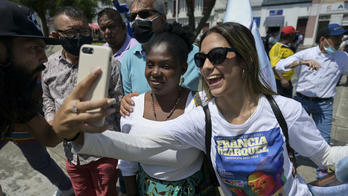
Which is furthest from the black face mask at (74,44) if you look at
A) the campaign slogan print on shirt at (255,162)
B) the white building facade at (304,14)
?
the white building facade at (304,14)

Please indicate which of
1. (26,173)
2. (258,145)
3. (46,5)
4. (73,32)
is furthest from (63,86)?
(46,5)

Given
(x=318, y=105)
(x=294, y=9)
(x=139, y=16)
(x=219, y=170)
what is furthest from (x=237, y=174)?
(x=294, y=9)

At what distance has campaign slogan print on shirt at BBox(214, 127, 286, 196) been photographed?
1192 mm

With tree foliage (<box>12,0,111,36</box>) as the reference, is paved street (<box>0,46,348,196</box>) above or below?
below

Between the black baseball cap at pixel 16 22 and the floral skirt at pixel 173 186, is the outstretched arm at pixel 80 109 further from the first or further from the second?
the floral skirt at pixel 173 186

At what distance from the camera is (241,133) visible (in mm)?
1246

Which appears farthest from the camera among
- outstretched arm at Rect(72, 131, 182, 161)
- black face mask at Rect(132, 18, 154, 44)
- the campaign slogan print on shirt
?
black face mask at Rect(132, 18, 154, 44)

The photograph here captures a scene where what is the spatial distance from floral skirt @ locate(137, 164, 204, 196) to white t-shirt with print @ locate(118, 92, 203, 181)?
4 centimetres

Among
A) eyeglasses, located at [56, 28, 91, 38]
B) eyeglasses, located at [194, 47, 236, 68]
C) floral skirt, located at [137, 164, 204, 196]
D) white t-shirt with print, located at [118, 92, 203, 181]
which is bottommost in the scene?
floral skirt, located at [137, 164, 204, 196]

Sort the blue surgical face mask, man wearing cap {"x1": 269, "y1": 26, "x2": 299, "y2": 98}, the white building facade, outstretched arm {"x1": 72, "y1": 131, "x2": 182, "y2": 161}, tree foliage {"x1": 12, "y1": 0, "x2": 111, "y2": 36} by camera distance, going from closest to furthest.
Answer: outstretched arm {"x1": 72, "y1": 131, "x2": 182, "y2": 161} < the blue surgical face mask < man wearing cap {"x1": 269, "y1": 26, "x2": 299, "y2": 98} < tree foliage {"x1": 12, "y1": 0, "x2": 111, "y2": 36} < the white building facade

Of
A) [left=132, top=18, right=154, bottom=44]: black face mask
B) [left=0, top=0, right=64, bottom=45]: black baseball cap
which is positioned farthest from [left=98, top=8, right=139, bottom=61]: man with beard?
[left=0, top=0, right=64, bottom=45]: black baseball cap

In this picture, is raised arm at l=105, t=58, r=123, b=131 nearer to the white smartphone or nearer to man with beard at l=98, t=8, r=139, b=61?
man with beard at l=98, t=8, r=139, b=61

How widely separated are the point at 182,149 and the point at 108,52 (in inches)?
33.1

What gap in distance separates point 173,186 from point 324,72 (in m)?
2.95
